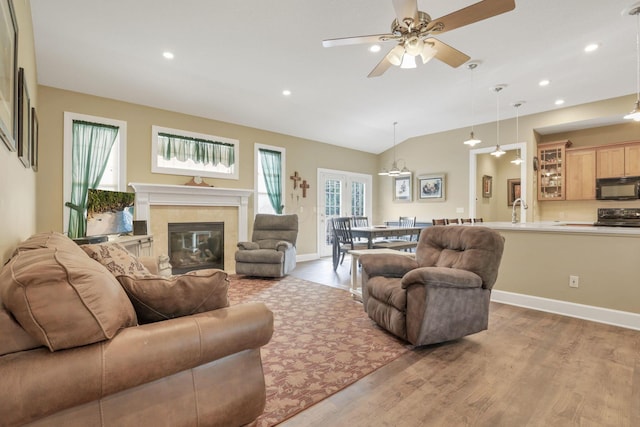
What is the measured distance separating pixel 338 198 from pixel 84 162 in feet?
16.4

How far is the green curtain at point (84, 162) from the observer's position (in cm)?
404

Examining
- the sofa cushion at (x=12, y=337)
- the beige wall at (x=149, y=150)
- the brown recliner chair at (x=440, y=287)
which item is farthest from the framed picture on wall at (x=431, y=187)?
the sofa cushion at (x=12, y=337)

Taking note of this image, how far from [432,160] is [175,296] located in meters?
6.87

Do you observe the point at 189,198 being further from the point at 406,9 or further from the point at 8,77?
the point at 406,9

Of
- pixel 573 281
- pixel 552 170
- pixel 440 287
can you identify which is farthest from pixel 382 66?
pixel 552 170

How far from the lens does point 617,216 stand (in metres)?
5.18

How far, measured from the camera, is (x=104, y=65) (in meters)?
3.71

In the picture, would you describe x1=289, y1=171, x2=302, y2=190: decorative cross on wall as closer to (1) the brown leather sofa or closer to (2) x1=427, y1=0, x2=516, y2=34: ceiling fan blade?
(2) x1=427, y1=0, x2=516, y2=34: ceiling fan blade

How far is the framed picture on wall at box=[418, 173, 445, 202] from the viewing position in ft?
22.7

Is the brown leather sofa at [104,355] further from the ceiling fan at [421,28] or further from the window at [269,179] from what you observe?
the window at [269,179]

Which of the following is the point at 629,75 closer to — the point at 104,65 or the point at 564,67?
the point at 564,67

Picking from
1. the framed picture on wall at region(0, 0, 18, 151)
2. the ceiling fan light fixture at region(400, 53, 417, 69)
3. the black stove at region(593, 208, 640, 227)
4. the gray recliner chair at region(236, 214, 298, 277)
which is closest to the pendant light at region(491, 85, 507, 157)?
the black stove at region(593, 208, 640, 227)

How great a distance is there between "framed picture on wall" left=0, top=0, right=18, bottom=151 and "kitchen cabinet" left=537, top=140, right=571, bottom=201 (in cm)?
735

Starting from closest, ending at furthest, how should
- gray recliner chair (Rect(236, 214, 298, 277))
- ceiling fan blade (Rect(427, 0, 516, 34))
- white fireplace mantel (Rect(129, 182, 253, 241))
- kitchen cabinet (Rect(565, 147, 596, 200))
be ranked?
1. ceiling fan blade (Rect(427, 0, 516, 34))
2. white fireplace mantel (Rect(129, 182, 253, 241))
3. gray recliner chair (Rect(236, 214, 298, 277))
4. kitchen cabinet (Rect(565, 147, 596, 200))
